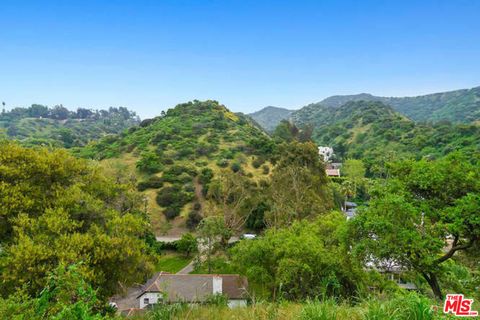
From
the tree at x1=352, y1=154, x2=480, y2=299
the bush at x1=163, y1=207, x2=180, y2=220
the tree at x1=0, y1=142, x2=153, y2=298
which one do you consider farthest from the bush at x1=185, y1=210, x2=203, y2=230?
the tree at x1=352, y1=154, x2=480, y2=299

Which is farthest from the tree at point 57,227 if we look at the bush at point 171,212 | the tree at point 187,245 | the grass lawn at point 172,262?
the bush at point 171,212

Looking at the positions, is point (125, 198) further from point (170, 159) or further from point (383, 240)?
point (170, 159)

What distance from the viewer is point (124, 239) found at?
8945mm

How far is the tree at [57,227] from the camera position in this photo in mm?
7598

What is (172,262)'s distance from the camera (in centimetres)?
2877

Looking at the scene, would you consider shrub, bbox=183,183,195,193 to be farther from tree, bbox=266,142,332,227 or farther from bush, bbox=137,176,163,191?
tree, bbox=266,142,332,227

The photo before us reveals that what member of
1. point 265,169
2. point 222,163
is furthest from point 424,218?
point 222,163

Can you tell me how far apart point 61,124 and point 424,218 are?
140 m

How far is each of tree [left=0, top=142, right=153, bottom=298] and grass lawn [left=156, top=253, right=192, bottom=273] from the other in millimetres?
17325

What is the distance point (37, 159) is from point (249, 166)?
138 feet

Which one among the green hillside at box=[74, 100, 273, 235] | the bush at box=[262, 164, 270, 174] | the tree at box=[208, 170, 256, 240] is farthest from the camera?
the bush at box=[262, 164, 270, 174]

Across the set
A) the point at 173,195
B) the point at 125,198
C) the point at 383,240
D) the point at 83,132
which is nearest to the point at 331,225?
the point at 383,240

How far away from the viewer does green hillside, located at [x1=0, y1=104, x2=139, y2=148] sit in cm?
9049

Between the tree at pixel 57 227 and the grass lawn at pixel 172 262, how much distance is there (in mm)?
17325
